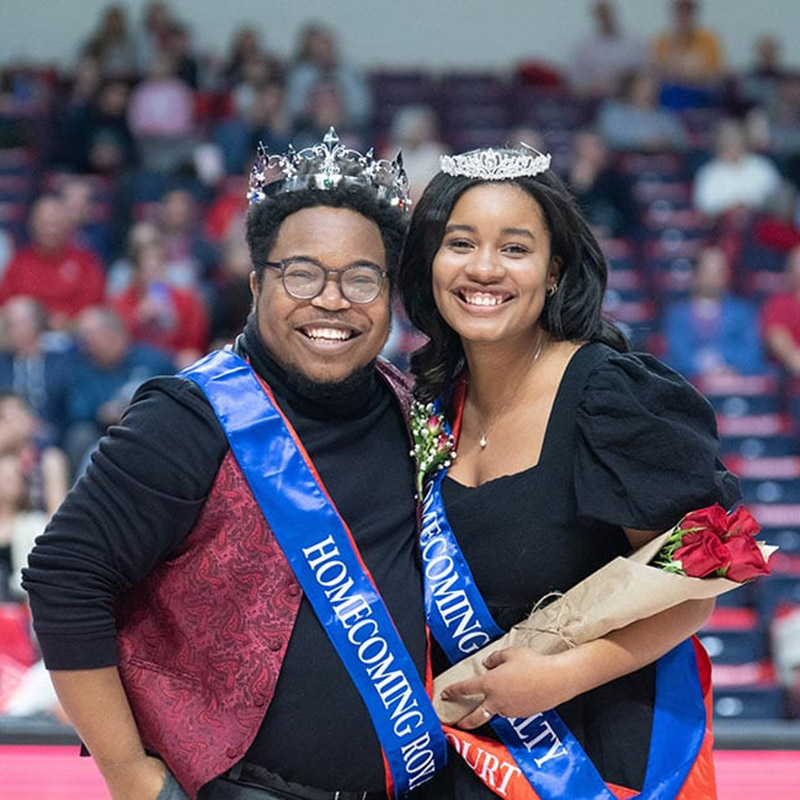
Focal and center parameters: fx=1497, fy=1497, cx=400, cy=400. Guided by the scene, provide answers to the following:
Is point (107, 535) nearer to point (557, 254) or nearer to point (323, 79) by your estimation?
point (557, 254)

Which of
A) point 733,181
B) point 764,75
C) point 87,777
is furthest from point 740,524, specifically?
point 764,75

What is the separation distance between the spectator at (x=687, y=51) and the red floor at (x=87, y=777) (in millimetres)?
6587

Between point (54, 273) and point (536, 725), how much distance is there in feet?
15.6

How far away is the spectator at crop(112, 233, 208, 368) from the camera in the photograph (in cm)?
588

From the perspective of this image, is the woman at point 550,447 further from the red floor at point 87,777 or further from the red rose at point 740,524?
the red floor at point 87,777

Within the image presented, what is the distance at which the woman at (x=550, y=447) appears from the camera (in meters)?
1.99

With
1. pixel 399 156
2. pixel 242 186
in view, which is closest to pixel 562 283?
pixel 399 156

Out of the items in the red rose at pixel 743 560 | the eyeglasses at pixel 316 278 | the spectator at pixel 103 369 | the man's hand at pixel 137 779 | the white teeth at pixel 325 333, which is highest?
the eyeglasses at pixel 316 278

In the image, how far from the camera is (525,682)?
2010mm

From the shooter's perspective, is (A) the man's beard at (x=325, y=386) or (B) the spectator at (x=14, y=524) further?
(B) the spectator at (x=14, y=524)

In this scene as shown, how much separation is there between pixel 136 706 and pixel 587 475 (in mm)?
676

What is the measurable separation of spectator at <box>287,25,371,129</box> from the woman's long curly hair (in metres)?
6.07

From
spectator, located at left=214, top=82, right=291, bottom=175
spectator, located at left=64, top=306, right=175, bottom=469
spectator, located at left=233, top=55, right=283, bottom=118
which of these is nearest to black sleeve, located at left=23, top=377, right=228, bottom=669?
spectator, located at left=64, top=306, right=175, bottom=469

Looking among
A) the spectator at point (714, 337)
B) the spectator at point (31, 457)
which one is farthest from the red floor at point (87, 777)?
the spectator at point (714, 337)
